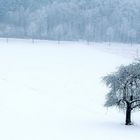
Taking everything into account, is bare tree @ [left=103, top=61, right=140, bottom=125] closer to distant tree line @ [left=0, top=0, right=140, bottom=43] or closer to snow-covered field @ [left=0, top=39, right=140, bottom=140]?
snow-covered field @ [left=0, top=39, right=140, bottom=140]

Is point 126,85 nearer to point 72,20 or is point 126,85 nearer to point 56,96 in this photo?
point 56,96

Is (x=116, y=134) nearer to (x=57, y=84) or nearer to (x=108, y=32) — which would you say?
(x=57, y=84)

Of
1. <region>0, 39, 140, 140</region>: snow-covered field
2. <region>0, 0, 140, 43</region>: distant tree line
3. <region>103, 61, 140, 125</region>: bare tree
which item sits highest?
<region>0, 0, 140, 43</region>: distant tree line

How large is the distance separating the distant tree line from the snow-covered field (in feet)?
121

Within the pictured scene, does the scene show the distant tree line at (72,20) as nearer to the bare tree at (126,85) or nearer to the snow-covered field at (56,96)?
the snow-covered field at (56,96)

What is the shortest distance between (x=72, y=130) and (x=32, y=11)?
140531mm

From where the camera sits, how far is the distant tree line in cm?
15212

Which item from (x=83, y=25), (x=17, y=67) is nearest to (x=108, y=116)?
(x=17, y=67)

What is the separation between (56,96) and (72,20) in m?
112

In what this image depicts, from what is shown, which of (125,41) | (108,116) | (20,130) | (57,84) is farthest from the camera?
(125,41)

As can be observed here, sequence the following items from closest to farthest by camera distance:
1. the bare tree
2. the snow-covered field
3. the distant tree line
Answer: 1. the snow-covered field
2. the bare tree
3. the distant tree line

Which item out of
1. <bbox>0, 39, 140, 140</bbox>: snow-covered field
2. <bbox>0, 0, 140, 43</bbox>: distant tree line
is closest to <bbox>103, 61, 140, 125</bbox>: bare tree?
<bbox>0, 39, 140, 140</bbox>: snow-covered field

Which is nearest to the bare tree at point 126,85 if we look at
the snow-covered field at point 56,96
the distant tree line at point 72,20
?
the snow-covered field at point 56,96

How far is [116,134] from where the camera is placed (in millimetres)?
31547
